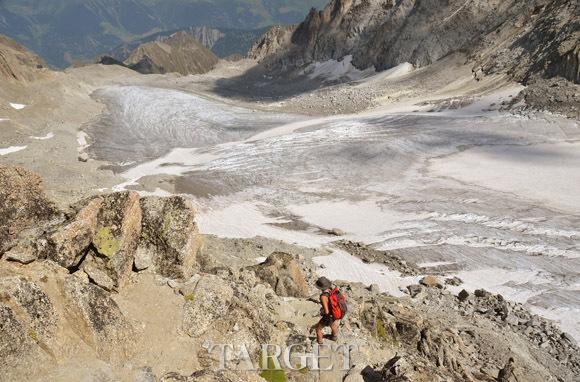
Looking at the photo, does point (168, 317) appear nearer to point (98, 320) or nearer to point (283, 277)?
point (98, 320)

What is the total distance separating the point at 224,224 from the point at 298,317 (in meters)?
17.1

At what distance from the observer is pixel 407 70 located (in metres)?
79.4

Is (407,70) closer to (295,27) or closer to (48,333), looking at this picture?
(295,27)

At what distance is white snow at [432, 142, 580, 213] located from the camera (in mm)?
31423

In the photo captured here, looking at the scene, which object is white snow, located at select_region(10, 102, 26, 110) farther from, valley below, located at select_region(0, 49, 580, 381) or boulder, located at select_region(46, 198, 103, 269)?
boulder, located at select_region(46, 198, 103, 269)

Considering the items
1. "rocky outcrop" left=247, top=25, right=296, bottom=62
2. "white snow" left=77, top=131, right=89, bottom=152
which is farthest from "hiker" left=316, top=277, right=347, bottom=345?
"rocky outcrop" left=247, top=25, right=296, bottom=62

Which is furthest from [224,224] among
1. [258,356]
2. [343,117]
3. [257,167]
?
[343,117]

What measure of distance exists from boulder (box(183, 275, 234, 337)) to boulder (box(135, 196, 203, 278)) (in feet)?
3.04

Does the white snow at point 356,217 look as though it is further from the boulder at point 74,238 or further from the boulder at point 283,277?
the boulder at point 74,238

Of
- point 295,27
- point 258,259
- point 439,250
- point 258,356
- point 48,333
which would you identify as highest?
point 295,27

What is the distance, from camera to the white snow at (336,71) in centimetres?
9331

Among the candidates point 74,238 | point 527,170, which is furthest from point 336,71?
point 74,238

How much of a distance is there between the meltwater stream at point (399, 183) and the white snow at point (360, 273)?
11 cm

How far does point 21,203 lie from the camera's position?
11.0m
